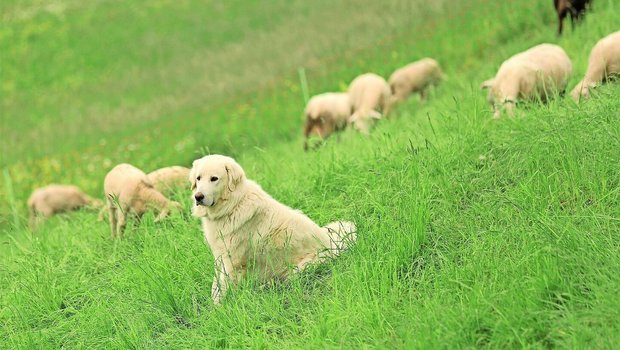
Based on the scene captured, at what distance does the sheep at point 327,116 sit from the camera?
12672 millimetres

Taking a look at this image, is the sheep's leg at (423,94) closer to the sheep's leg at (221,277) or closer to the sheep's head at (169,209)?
the sheep's head at (169,209)

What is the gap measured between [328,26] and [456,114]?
14.0m

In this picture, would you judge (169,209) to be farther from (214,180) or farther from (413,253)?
(413,253)

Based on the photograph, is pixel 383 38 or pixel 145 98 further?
pixel 145 98

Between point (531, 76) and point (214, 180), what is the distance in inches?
153

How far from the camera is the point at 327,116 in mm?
12688

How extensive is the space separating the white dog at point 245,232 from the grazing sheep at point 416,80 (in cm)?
794

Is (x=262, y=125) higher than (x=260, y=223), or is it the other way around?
(x=260, y=223)

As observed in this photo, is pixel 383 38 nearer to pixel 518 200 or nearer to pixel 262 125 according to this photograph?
pixel 262 125

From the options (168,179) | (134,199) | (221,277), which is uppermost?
(134,199)

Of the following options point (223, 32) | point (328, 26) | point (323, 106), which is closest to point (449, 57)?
point (323, 106)

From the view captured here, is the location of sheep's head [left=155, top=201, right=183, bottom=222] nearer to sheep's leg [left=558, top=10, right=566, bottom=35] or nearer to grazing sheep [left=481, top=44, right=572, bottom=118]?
grazing sheep [left=481, top=44, right=572, bottom=118]

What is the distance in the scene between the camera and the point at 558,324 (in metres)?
4.52

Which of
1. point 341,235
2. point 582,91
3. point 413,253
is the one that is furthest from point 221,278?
point 582,91
